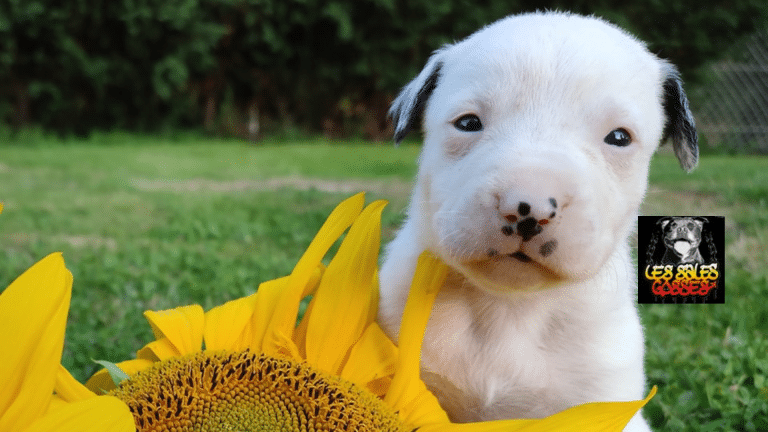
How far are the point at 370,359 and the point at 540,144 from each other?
1.71 ft

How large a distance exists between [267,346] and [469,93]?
68 cm

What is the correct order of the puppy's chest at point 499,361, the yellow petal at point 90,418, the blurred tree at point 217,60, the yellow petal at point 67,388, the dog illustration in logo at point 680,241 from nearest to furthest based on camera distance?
the yellow petal at point 90,418
the yellow petal at point 67,388
the puppy's chest at point 499,361
the dog illustration in logo at point 680,241
the blurred tree at point 217,60

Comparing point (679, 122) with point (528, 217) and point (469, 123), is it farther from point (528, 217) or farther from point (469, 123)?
point (528, 217)

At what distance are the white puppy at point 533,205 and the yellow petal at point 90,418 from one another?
28.2 inches

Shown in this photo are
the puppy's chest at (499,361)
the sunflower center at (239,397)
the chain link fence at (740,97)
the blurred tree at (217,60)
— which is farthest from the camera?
the blurred tree at (217,60)

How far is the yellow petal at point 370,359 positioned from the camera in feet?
4.52

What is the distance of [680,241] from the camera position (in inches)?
90.6

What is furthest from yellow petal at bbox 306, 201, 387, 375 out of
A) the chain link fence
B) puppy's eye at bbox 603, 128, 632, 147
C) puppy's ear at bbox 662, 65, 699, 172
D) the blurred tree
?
the blurred tree

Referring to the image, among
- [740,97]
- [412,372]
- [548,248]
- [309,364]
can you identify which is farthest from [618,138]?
[740,97]

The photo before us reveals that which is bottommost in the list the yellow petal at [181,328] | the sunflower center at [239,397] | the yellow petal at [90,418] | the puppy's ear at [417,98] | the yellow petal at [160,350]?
the yellow petal at [160,350]

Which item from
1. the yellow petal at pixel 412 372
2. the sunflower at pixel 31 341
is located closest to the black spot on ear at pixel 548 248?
the yellow petal at pixel 412 372

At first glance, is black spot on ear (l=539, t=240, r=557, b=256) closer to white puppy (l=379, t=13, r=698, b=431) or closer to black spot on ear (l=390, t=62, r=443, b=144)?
white puppy (l=379, t=13, r=698, b=431)

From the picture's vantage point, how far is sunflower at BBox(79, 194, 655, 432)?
105 cm

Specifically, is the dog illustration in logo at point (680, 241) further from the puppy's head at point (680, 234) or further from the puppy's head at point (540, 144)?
the puppy's head at point (540, 144)
